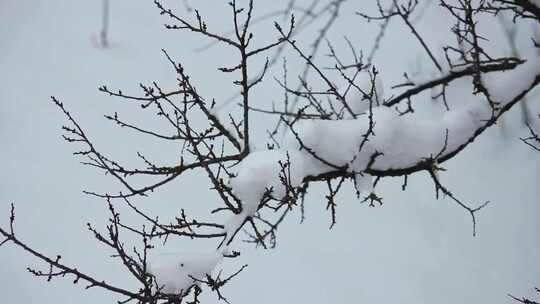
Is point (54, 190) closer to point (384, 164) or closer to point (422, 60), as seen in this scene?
point (384, 164)

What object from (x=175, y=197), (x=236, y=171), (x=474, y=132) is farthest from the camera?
(x=175, y=197)

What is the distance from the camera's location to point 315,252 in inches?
361

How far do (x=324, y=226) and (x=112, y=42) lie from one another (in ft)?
27.9

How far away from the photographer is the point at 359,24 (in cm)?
1435

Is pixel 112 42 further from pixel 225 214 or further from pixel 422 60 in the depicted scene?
pixel 422 60

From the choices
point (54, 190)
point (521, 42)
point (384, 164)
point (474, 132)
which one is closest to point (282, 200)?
point (384, 164)

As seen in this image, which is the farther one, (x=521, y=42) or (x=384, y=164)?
(x=521, y=42)

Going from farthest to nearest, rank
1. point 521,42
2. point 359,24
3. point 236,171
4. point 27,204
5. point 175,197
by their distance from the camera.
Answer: point 359,24 < point 521,42 < point 175,197 < point 27,204 < point 236,171

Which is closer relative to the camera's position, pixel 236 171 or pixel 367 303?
pixel 236 171

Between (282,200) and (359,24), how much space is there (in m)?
13.5

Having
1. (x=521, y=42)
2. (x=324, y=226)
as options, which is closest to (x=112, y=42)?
(x=324, y=226)

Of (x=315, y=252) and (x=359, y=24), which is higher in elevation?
(x=359, y=24)

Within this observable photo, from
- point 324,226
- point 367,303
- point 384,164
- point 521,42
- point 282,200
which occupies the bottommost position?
point 282,200

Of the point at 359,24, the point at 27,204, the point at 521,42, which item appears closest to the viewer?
the point at 27,204
